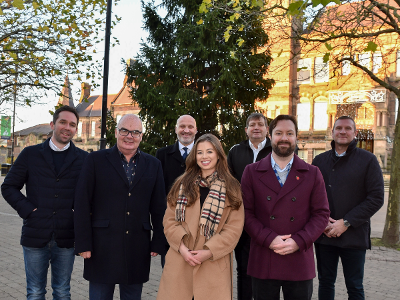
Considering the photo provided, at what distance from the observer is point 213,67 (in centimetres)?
1477

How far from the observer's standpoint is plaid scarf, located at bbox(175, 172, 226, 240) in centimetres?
322

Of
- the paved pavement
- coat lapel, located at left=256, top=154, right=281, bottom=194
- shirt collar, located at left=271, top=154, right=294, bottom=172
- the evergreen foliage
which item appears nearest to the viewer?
coat lapel, located at left=256, top=154, right=281, bottom=194

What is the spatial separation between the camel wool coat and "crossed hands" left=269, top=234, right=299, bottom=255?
0.33m

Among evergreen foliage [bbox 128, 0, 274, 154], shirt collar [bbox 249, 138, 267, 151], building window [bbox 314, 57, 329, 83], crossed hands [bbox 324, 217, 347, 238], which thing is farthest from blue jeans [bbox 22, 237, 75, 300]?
evergreen foliage [bbox 128, 0, 274, 154]

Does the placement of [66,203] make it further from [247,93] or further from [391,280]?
[247,93]

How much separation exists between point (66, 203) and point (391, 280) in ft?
18.0

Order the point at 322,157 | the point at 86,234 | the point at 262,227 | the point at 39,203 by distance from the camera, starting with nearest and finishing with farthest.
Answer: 1. the point at 262,227
2. the point at 86,234
3. the point at 39,203
4. the point at 322,157

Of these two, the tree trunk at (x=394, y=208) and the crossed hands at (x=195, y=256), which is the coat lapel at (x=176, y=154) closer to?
the crossed hands at (x=195, y=256)

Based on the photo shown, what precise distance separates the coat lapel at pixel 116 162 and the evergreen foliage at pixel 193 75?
10090mm

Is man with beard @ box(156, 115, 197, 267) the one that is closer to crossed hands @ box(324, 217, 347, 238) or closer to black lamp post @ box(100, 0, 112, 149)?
crossed hands @ box(324, 217, 347, 238)

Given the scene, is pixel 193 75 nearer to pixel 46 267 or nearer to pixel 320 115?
pixel 46 267

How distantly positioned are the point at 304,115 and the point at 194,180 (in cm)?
3288

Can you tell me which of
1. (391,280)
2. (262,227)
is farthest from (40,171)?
(391,280)

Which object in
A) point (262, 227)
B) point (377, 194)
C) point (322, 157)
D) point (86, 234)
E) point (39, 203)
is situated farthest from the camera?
point (322, 157)
